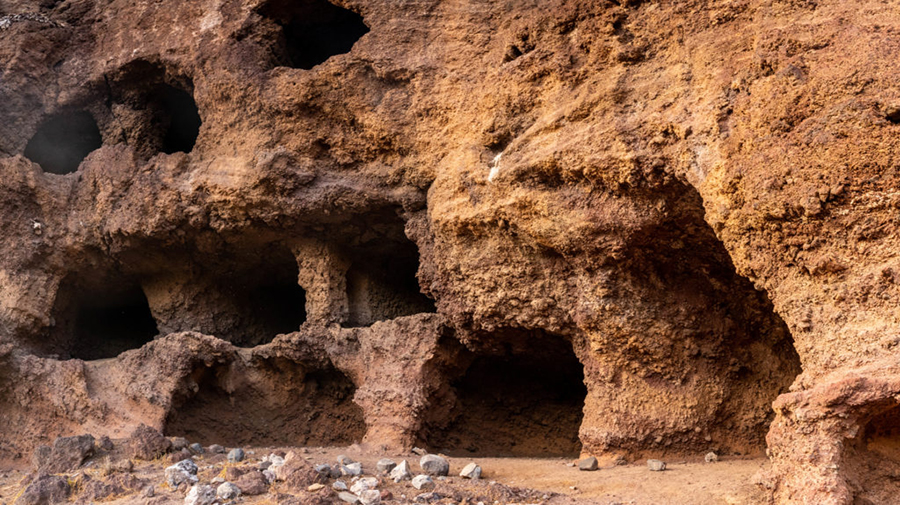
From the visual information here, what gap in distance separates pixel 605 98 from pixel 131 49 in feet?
14.6

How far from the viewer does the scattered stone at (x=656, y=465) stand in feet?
14.1

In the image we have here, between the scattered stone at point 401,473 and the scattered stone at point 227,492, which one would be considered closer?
the scattered stone at point 227,492

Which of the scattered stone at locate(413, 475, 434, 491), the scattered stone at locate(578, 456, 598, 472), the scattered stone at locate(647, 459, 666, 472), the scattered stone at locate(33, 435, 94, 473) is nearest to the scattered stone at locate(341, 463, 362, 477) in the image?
the scattered stone at locate(413, 475, 434, 491)

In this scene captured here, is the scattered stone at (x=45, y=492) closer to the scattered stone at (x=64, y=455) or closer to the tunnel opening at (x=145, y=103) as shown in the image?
the scattered stone at (x=64, y=455)

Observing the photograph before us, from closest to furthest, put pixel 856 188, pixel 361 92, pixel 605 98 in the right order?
pixel 856 188, pixel 605 98, pixel 361 92

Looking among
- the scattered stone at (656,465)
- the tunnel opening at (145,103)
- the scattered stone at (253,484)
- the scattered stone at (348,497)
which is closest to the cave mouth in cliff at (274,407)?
the tunnel opening at (145,103)

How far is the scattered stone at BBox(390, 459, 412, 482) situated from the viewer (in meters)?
3.93

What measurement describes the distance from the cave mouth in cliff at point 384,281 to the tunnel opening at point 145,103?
1.85m

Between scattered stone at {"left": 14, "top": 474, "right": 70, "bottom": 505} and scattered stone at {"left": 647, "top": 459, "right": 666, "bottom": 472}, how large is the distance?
3074 millimetres

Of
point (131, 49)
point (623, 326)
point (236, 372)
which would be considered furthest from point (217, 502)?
point (131, 49)

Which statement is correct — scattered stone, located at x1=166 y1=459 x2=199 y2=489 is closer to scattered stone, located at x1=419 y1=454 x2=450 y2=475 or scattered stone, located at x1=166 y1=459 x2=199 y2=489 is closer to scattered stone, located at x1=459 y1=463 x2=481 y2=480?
scattered stone, located at x1=419 y1=454 x2=450 y2=475

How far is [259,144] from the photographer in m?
6.09

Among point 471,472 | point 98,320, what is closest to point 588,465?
point 471,472

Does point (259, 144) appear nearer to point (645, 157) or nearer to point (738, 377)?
point (645, 157)
